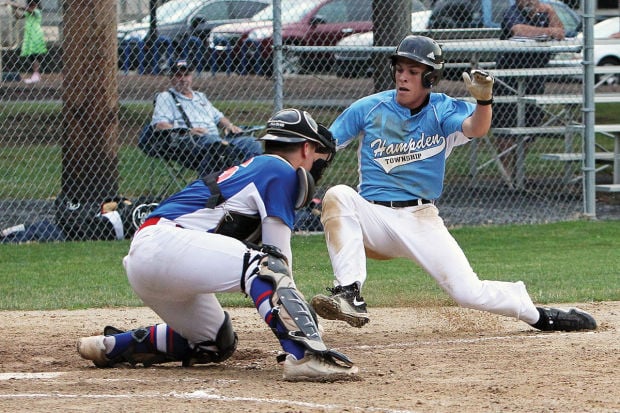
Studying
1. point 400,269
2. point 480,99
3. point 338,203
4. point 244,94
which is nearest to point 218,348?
point 338,203

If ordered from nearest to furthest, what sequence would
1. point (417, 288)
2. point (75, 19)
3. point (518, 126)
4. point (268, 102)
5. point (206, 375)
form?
point (206, 375) < point (417, 288) < point (75, 19) < point (518, 126) < point (268, 102)

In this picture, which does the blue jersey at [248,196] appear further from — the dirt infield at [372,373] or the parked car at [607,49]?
the parked car at [607,49]

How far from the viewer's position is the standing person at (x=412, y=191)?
5.60 meters

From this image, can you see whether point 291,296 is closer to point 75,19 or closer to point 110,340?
point 110,340

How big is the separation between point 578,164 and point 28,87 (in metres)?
7.12

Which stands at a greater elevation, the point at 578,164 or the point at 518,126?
the point at 518,126

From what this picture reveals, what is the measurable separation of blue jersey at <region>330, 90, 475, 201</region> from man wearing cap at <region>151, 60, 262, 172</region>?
173 inches

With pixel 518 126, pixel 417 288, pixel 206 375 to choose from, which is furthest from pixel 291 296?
pixel 518 126

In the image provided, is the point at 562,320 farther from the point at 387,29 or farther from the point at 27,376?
the point at 387,29

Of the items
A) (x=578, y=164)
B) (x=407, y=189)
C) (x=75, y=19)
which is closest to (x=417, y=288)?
(x=407, y=189)

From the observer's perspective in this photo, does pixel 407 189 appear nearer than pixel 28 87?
Yes

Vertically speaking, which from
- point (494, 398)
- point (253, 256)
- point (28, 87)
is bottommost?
point (28, 87)

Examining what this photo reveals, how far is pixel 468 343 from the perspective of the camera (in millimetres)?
5738

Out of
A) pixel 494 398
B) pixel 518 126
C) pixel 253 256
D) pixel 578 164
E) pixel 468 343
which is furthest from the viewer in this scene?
pixel 578 164
